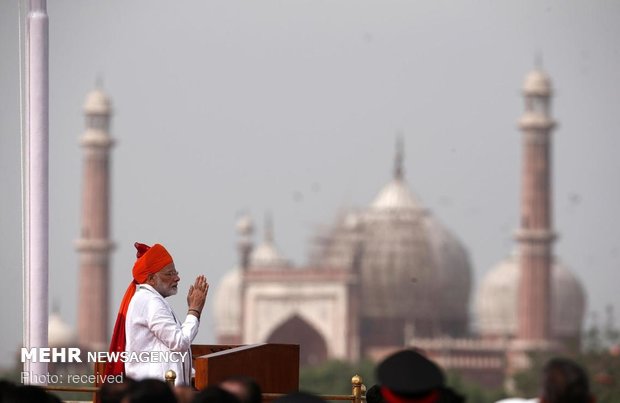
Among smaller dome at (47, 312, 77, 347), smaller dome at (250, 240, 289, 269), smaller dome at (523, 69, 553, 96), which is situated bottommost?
smaller dome at (47, 312, 77, 347)

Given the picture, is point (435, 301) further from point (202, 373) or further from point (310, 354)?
point (202, 373)

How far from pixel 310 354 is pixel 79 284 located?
6.37m

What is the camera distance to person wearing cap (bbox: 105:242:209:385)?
626 centimetres

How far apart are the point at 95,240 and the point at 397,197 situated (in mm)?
8800

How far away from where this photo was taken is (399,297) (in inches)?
2251

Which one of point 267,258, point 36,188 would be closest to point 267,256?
point 267,258

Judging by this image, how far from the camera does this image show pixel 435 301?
57.4 meters

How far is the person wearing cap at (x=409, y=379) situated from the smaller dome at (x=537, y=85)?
4756cm

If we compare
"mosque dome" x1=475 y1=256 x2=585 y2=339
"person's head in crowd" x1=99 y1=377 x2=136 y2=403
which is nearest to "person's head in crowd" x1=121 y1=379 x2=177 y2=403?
"person's head in crowd" x1=99 y1=377 x2=136 y2=403

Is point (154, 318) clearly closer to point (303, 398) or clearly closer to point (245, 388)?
point (245, 388)

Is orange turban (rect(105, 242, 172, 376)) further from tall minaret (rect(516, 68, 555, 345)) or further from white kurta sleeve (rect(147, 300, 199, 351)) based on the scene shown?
tall minaret (rect(516, 68, 555, 345))

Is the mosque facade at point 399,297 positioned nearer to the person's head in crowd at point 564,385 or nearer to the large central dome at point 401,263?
the large central dome at point 401,263

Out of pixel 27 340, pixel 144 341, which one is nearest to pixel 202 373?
pixel 144 341

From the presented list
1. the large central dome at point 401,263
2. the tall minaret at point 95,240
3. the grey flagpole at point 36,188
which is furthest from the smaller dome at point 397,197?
the grey flagpole at point 36,188
